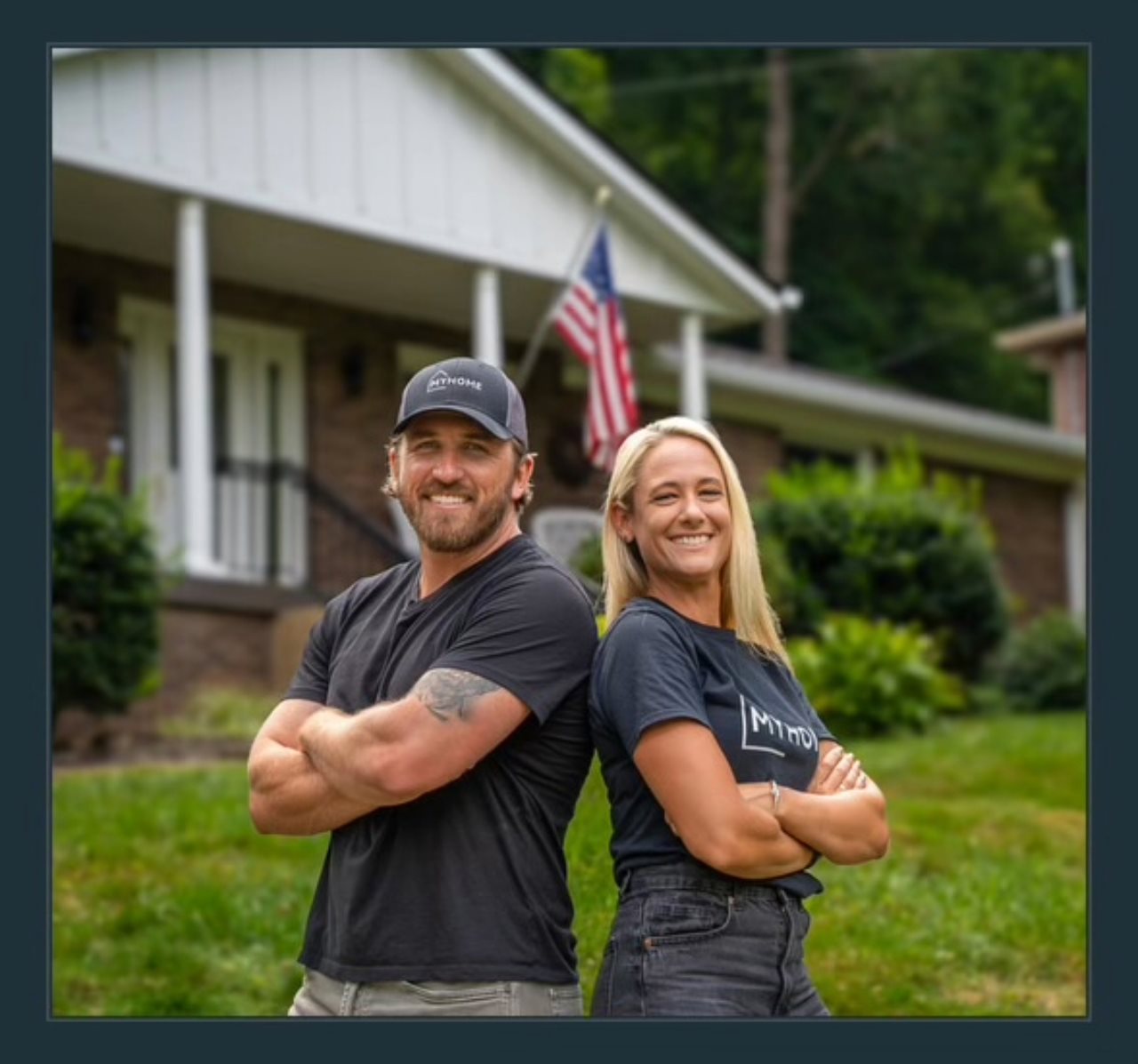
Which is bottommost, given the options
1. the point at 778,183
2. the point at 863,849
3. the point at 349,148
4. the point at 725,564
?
the point at 863,849

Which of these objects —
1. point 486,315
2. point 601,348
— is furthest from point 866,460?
point 601,348

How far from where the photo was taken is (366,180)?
1709 cm

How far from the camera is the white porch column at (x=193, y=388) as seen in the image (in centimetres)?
1569

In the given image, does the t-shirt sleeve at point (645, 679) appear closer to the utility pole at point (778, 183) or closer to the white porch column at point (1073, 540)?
the white porch column at point (1073, 540)

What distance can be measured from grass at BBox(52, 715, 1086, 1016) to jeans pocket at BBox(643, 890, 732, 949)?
149 centimetres

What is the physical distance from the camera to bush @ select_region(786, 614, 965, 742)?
1443cm

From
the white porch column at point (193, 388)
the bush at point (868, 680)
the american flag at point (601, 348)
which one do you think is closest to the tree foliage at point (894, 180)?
the american flag at point (601, 348)

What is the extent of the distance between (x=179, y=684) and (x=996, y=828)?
21.8ft

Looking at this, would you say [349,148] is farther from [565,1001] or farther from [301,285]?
[565,1001]

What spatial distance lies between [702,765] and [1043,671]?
1453cm

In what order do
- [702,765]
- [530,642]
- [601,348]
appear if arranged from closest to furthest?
[702,765] → [530,642] → [601,348]

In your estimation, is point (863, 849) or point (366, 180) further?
point (366, 180)

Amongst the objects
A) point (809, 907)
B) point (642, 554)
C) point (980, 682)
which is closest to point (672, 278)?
point (980, 682)

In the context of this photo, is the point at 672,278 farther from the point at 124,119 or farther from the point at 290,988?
the point at 290,988
